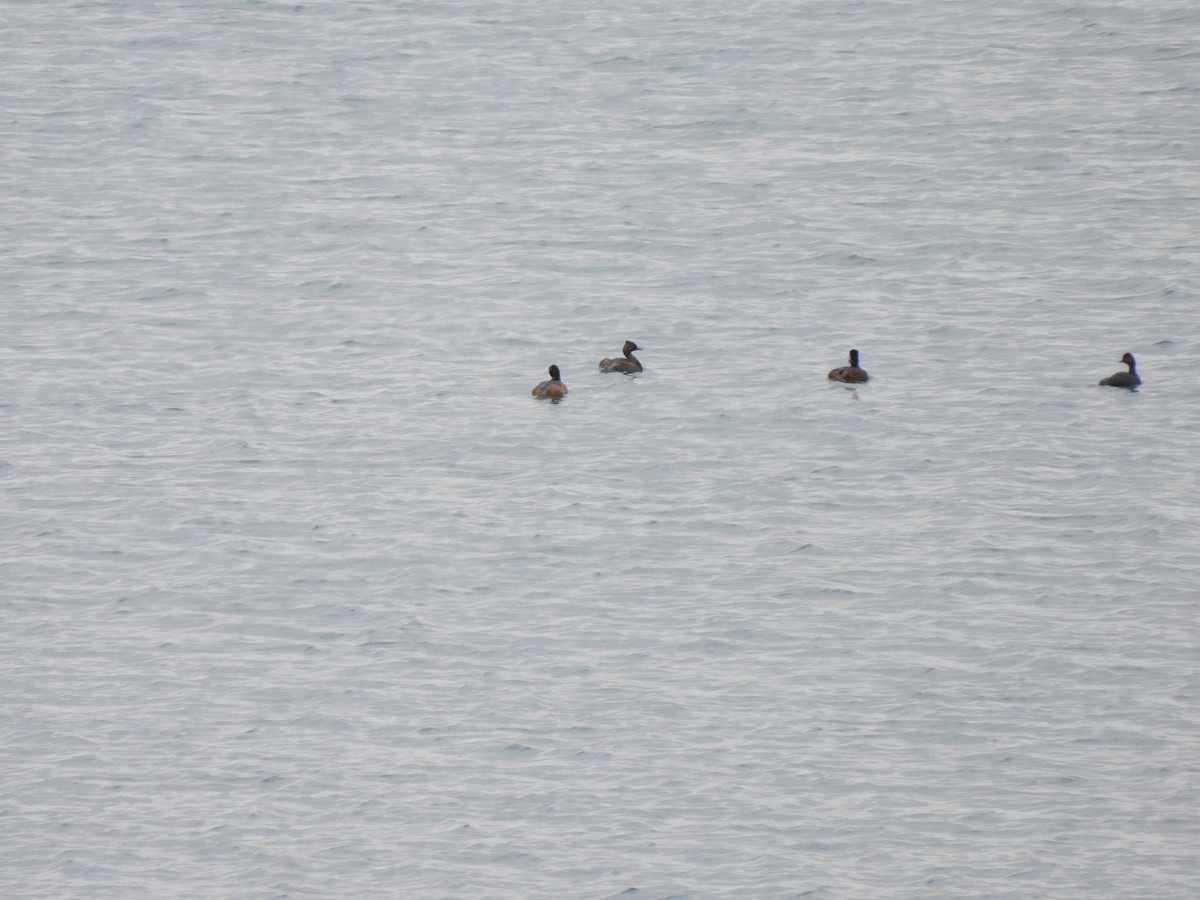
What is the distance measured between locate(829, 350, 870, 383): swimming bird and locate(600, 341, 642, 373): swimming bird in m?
2.83

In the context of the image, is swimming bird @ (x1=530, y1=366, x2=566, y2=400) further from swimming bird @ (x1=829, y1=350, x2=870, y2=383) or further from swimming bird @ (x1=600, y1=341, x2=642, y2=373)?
swimming bird @ (x1=829, y1=350, x2=870, y2=383)

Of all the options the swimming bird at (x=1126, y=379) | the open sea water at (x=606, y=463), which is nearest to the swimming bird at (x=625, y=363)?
the open sea water at (x=606, y=463)

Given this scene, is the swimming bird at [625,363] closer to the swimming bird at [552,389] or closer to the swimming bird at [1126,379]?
the swimming bird at [552,389]

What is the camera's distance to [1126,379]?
1132 inches

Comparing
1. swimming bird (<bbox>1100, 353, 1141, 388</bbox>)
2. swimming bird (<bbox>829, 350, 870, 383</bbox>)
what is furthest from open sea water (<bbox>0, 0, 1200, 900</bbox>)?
swimming bird (<bbox>829, 350, 870, 383</bbox>)

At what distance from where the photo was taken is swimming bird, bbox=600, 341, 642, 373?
29.9 m

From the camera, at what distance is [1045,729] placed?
64.0 feet

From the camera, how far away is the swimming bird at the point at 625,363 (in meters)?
29.9

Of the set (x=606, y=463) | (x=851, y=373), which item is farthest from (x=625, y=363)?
(x=606, y=463)

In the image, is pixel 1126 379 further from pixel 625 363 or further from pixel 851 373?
pixel 625 363

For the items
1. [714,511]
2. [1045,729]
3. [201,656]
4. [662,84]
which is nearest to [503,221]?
[662,84]

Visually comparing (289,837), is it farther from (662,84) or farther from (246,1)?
(246,1)

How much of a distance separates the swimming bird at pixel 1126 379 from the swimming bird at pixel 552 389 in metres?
7.58

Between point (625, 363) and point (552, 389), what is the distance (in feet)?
4.54
